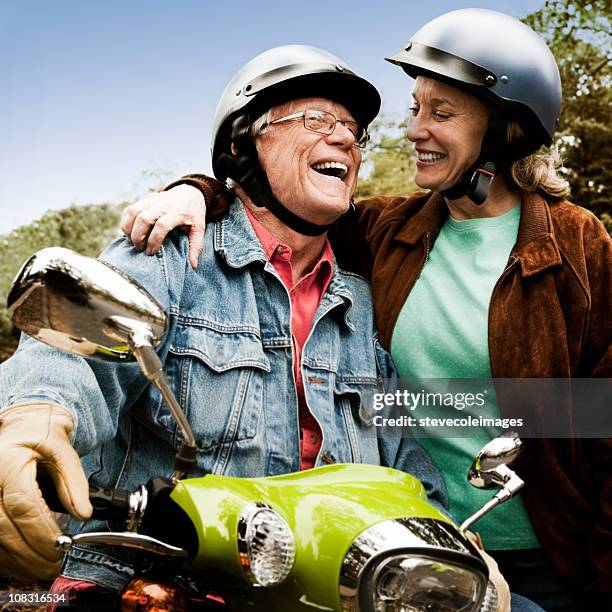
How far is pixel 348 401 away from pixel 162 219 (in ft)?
2.51

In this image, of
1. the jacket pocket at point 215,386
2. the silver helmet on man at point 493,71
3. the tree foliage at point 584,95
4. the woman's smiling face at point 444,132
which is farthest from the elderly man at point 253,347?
the tree foliage at point 584,95

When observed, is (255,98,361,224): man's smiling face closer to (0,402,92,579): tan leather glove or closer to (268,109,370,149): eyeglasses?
(268,109,370,149): eyeglasses

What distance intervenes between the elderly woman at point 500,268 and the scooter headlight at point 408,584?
4.44 ft

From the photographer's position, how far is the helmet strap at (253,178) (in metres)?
2.81

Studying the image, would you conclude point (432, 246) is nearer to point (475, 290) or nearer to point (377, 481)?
point (475, 290)

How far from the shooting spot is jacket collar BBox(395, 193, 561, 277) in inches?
112

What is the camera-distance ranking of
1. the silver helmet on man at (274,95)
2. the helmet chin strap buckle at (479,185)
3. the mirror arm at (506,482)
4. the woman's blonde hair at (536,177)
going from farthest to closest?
the woman's blonde hair at (536,177), the helmet chin strap buckle at (479,185), the silver helmet on man at (274,95), the mirror arm at (506,482)

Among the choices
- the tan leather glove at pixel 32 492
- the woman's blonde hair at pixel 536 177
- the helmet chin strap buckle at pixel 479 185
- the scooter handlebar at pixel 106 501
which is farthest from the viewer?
the woman's blonde hair at pixel 536 177

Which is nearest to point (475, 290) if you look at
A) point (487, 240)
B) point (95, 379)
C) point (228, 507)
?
point (487, 240)

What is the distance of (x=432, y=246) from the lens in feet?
10.4

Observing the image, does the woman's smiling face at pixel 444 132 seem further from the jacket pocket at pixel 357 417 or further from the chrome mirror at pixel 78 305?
the chrome mirror at pixel 78 305

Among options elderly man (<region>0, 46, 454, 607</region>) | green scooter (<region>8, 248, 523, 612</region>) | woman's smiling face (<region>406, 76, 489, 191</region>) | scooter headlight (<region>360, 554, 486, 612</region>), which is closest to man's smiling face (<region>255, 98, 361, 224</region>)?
elderly man (<region>0, 46, 454, 607</region>)

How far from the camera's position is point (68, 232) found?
11328mm

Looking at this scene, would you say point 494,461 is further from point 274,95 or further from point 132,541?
point 274,95
